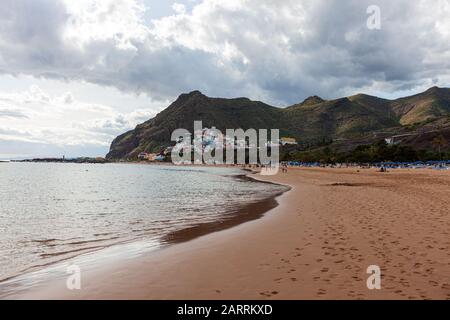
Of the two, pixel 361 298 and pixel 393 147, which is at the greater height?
pixel 393 147

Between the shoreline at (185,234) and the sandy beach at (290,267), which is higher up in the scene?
the sandy beach at (290,267)

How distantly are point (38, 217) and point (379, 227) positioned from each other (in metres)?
20.4

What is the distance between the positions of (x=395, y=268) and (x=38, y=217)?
21.1m

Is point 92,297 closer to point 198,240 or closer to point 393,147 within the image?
point 198,240

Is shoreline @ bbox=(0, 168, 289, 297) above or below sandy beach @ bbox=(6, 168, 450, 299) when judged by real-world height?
below

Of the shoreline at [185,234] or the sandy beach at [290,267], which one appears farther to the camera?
the shoreline at [185,234]

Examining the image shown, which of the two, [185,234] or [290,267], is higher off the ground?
→ [290,267]

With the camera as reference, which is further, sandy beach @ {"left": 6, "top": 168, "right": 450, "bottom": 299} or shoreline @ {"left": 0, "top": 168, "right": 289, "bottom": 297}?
shoreline @ {"left": 0, "top": 168, "right": 289, "bottom": 297}

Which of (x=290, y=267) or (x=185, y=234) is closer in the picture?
(x=290, y=267)

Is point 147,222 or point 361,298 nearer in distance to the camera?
point 361,298

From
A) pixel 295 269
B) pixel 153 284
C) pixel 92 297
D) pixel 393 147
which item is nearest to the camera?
pixel 92 297
